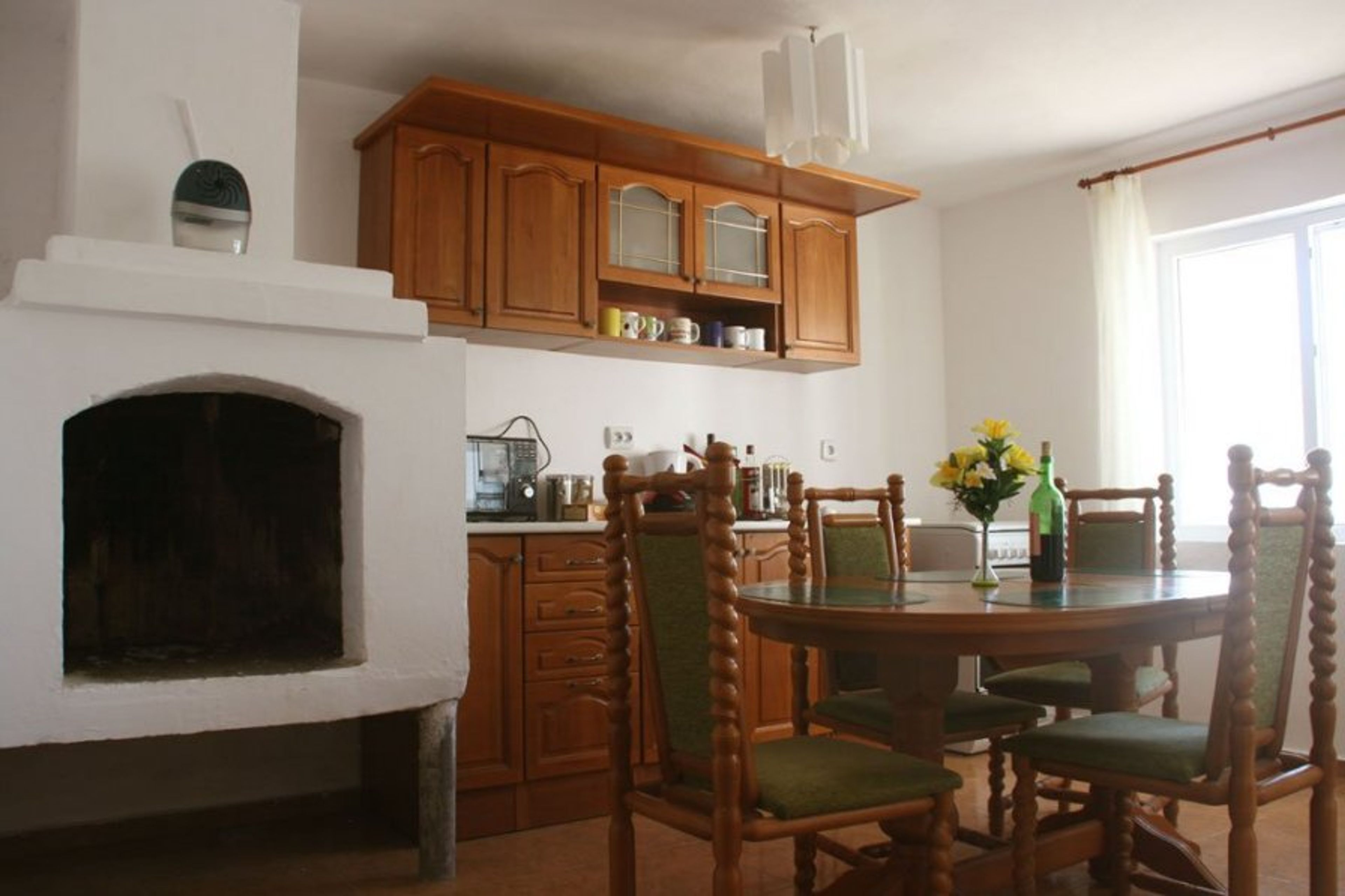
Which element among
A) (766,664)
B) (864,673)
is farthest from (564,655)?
(864,673)

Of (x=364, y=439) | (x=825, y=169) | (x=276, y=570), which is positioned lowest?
(x=276, y=570)

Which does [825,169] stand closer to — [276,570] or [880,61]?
[880,61]

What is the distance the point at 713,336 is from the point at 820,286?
54 centimetres

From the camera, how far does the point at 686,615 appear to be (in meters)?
1.89

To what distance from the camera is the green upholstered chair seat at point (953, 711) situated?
8.68 ft

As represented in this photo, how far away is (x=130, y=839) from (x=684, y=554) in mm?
2379

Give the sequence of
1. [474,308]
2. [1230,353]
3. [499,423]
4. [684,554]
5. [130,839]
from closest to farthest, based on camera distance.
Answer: [684,554] → [130,839] → [474,308] → [499,423] → [1230,353]

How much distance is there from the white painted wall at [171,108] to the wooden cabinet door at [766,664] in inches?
75.9

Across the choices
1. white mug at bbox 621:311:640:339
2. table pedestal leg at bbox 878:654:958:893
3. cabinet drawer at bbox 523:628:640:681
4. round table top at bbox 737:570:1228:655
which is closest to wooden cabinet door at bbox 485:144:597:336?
white mug at bbox 621:311:640:339

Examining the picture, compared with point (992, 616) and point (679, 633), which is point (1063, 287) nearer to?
point (992, 616)

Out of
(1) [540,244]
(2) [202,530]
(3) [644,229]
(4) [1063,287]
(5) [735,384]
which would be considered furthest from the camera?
(4) [1063,287]

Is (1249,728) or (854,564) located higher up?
(854,564)

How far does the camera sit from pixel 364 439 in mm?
2936

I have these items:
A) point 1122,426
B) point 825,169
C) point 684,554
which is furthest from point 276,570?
point 1122,426
